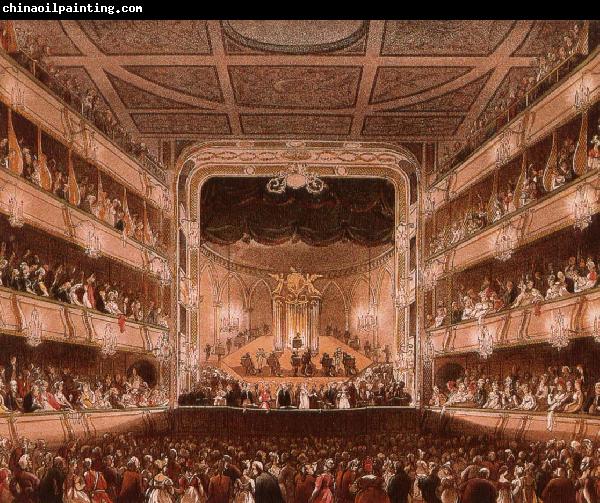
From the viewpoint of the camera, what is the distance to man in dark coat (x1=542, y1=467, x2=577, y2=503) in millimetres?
8508

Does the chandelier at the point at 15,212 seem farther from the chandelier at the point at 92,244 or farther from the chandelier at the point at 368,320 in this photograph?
the chandelier at the point at 368,320

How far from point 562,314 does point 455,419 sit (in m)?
2.58

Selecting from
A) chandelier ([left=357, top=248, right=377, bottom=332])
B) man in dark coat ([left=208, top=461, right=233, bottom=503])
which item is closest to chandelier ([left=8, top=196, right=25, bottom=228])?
man in dark coat ([left=208, top=461, right=233, bottom=503])

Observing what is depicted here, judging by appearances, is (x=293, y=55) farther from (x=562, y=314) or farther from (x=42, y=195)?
(x=562, y=314)

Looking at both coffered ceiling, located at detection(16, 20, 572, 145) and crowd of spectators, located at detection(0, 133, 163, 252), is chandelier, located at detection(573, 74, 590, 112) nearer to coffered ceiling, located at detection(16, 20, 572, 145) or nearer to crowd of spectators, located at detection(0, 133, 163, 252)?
coffered ceiling, located at detection(16, 20, 572, 145)

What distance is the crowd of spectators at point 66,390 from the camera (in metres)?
8.40

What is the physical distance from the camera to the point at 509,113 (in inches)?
384

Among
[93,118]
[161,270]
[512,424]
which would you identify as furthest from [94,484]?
[512,424]

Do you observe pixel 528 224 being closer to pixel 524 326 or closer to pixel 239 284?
pixel 524 326

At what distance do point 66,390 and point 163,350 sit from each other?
185cm

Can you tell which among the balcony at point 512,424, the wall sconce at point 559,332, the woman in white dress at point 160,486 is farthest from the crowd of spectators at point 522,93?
the woman in white dress at point 160,486

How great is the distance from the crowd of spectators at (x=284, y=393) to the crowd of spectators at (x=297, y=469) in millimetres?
480

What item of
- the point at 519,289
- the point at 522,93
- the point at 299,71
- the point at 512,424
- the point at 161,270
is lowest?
the point at 512,424

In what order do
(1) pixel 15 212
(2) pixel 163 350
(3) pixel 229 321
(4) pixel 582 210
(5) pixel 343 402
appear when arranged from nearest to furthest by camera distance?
1. (4) pixel 582 210
2. (1) pixel 15 212
3. (5) pixel 343 402
4. (3) pixel 229 321
5. (2) pixel 163 350
